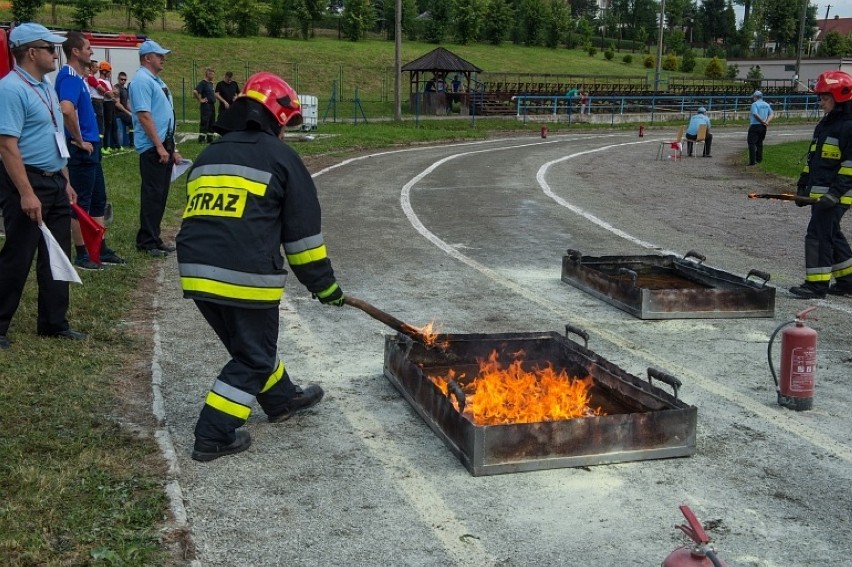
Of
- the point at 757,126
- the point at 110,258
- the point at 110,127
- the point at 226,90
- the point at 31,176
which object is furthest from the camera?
the point at 226,90

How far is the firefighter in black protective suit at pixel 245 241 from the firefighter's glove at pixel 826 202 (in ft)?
19.4

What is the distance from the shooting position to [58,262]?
6465mm

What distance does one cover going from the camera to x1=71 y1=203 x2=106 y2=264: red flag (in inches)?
332

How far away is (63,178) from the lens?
6.88 metres

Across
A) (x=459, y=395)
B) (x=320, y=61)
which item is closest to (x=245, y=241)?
(x=459, y=395)

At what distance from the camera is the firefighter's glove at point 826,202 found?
8.78m

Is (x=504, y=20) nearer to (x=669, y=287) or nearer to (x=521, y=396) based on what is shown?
(x=669, y=287)

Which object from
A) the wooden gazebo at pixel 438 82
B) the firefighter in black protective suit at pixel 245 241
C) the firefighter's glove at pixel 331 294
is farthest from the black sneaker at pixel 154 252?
the wooden gazebo at pixel 438 82

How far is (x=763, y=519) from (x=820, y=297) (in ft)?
17.3

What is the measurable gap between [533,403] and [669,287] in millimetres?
4074

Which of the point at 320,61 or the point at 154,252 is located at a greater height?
the point at 320,61

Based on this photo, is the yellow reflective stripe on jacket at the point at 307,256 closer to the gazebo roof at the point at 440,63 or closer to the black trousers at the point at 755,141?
the black trousers at the point at 755,141

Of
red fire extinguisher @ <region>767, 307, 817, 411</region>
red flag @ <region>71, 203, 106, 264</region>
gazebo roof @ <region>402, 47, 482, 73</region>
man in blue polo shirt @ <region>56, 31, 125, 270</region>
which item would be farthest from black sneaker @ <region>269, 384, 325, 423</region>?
gazebo roof @ <region>402, 47, 482, 73</region>

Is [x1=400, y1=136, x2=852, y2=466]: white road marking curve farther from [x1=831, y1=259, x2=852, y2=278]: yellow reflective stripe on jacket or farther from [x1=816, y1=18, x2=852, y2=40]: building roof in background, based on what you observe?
[x1=816, y1=18, x2=852, y2=40]: building roof in background
